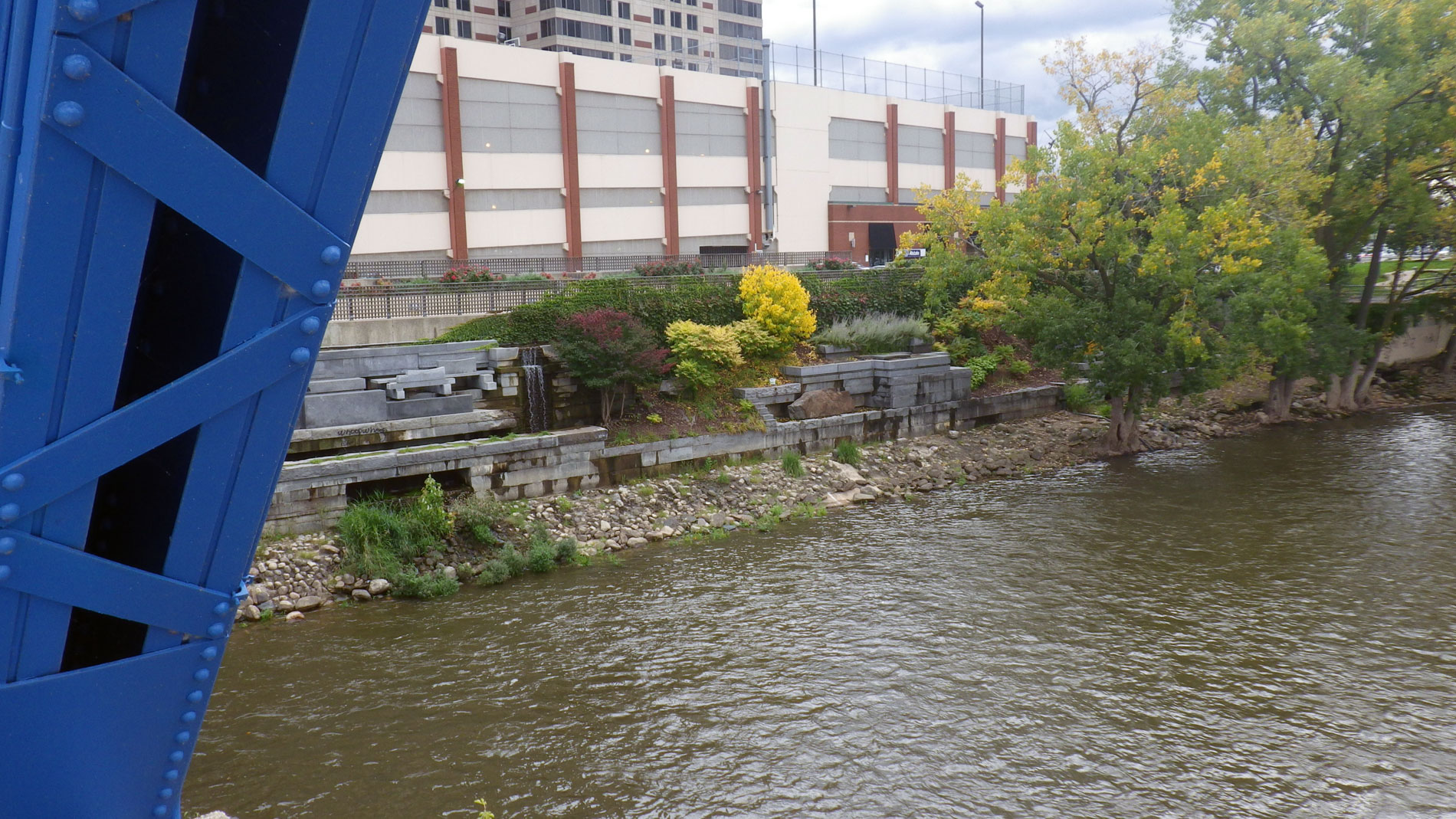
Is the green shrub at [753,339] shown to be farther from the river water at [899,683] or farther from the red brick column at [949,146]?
the red brick column at [949,146]

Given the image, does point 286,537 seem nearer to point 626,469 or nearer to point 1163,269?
point 626,469

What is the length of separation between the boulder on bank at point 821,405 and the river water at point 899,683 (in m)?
4.14

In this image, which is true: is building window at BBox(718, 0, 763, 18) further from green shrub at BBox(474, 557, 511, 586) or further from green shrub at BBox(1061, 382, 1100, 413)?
green shrub at BBox(474, 557, 511, 586)

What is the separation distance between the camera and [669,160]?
123 feet

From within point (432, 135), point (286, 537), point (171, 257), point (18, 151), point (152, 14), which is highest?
point (432, 135)

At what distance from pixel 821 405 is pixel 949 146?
3446 cm

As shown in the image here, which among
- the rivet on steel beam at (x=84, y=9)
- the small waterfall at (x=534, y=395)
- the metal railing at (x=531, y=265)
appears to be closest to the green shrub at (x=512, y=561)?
the small waterfall at (x=534, y=395)

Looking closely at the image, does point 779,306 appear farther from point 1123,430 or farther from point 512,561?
point 512,561

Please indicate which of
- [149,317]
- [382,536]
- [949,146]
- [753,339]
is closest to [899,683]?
[382,536]

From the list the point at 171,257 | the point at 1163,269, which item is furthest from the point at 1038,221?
the point at 171,257

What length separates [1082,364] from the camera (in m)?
22.9

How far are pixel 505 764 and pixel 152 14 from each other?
271 inches

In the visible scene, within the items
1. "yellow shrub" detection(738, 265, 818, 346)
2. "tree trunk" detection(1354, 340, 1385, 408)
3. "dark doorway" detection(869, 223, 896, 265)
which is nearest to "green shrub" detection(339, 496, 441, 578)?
"yellow shrub" detection(738, 265, 818, 346)

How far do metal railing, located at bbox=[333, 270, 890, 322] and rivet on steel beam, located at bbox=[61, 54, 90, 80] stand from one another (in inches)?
594
